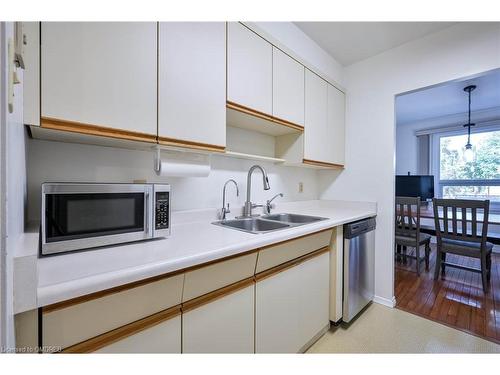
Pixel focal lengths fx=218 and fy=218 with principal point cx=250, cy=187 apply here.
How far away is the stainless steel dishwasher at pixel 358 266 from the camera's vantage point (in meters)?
1.68

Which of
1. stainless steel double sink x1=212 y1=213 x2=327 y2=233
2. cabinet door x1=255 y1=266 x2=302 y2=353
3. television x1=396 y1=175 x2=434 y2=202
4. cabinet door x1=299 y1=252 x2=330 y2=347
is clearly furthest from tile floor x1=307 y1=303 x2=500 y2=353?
television x1=396 y1=175 x2=434 y2=202

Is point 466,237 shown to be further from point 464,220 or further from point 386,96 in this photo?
point 386,96

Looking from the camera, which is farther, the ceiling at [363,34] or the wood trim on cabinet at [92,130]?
the ceiling at [363,34]

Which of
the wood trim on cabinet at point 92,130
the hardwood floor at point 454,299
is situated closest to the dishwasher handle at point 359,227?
the hardwood floor at point 454,299

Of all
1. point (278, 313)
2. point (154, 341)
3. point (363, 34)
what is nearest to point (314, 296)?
point (278, 313)

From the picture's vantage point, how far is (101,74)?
2.84ft

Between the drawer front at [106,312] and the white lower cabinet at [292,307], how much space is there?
0.48 m

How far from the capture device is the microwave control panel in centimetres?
98

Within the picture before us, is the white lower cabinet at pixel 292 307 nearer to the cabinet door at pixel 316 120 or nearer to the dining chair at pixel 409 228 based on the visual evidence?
the cabinet door at pixel 316 120

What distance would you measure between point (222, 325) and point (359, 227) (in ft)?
4.44

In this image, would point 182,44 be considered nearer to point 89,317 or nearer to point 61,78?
point 61,78

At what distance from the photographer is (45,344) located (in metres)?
0.58
